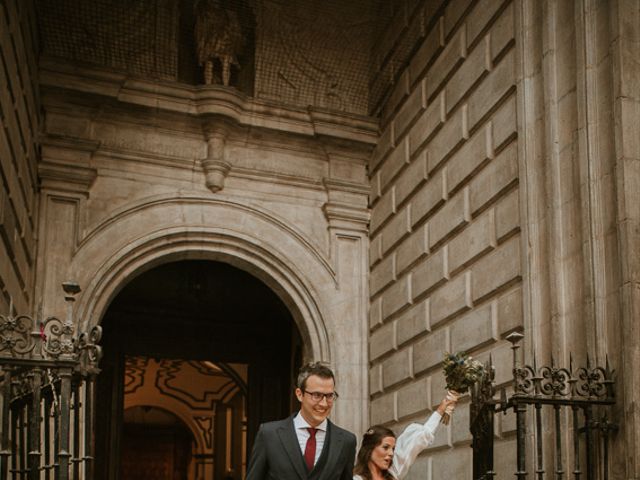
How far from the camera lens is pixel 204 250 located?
14555mm

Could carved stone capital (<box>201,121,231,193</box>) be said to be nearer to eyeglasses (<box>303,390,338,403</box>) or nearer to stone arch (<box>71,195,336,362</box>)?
stone arch (<box>71,195,336,362</box>)

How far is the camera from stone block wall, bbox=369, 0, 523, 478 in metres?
11.2

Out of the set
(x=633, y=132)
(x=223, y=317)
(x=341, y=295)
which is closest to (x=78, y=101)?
(x=341, y=295)

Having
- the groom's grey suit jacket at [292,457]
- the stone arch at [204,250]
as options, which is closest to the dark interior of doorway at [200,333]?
the stone arch at [204,250]

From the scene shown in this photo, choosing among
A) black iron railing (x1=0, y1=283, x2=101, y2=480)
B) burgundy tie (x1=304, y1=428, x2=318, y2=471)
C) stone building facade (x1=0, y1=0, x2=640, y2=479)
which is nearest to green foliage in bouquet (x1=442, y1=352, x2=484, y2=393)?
stone building facade (x1=0, y1=0, x2=640, y2=479)

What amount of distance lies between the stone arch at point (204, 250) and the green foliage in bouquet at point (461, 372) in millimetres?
5863

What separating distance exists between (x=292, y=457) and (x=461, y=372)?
3162 mm

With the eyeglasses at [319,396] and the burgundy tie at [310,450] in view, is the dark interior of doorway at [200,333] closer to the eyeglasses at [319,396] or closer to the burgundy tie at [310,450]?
the burgundy tie at [310,450]

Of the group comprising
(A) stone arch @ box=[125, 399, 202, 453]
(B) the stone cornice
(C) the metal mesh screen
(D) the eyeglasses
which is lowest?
(D) the eyeglasses

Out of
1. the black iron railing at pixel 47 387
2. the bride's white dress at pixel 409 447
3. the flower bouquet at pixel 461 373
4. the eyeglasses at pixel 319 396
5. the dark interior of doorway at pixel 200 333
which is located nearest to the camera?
the eyeglasses at pixel 319 396

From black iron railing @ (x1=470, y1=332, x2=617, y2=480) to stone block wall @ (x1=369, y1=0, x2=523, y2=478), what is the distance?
6.42 feet

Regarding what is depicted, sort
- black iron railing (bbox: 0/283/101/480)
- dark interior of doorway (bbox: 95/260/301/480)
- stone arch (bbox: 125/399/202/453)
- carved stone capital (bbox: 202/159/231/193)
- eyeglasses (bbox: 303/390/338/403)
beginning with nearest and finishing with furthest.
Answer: eyeglasses (bbox: 303/390/338/403), black iron railing (bbox: 0/283/101/480), carved stone capital (bbox: 202/159/231/193), dark interior of doorway (bbox: 95/260/301/480), stone arch (bbox: 125/399/202/453)

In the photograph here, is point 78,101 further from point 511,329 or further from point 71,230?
point 511,329

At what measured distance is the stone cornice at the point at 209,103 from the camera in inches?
543
